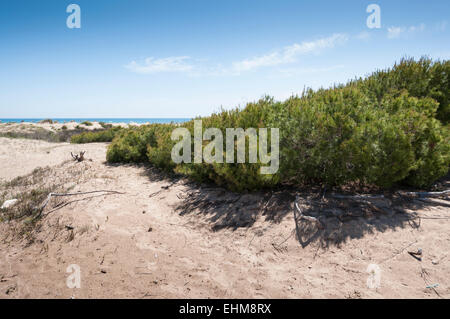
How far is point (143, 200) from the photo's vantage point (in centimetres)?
600

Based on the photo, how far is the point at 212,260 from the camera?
366 centimetres

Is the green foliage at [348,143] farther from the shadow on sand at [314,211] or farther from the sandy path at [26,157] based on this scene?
the sandy path at [26,157]

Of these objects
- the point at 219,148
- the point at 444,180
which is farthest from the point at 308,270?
the point at 444,180

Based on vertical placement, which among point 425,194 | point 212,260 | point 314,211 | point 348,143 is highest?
point 348,143

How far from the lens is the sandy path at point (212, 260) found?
2920 mm

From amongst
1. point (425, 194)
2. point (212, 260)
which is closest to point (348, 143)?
point (425, 194)

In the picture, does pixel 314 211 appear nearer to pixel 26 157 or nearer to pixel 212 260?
pixel 212 260

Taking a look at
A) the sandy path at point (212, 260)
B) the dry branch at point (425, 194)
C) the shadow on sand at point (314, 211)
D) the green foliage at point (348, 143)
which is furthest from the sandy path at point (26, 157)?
the dry branch at point (425, 194)

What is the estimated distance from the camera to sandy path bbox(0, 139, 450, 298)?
292cm

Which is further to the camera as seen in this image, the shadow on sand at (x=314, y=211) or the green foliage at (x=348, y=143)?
the green foliage at (x=348, y=143)

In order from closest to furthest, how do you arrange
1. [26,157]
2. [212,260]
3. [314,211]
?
1. [212,260]
2. [314,211]
3. [26,157]

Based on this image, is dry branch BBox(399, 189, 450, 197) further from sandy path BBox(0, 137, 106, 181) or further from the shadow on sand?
sandy path BBox(0, 137, 106, 181)

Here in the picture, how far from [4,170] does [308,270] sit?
11842 millimetres

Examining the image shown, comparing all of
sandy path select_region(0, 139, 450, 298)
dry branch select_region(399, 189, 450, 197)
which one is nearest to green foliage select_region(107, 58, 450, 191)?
dry branch select_region(399, 189, 450, 197)
